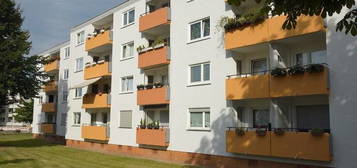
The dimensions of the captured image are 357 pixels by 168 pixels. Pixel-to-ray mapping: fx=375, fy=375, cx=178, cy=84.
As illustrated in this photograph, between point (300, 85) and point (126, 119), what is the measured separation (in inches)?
660

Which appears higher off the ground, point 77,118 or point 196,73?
point 196,73

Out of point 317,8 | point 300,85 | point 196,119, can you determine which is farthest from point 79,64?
point 317,8

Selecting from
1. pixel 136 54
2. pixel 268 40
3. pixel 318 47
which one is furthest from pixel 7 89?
pixel 318 47

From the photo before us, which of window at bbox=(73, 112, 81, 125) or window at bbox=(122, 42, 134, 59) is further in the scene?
window at bbox=(73, 112, 81, 125)

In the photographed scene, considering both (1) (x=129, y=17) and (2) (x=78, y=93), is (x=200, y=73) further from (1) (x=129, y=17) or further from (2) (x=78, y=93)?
(2) (x=78, y=93)

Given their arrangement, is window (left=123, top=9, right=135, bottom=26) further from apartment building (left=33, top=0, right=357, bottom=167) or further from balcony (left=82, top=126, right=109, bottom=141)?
balcony (left=82, top=126, right=109, bottom=141)

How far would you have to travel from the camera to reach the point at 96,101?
114 feet

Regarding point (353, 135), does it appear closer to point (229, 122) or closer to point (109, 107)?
point (229, 122)

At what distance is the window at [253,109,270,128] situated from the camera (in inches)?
817

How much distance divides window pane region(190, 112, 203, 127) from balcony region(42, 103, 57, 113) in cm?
2836

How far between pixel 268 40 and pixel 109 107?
18.7 m

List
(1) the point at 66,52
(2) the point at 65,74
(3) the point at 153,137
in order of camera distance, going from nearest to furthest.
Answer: (3) the point at 153,137
(2) the point at 65,74
(1) the point at 66,52

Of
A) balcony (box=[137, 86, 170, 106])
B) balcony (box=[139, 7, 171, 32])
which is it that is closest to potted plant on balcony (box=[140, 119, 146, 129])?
balcony (box=[137, 86, 170, 106])

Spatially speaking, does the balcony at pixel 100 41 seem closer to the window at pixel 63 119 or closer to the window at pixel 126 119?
the window at pixel 126 119
